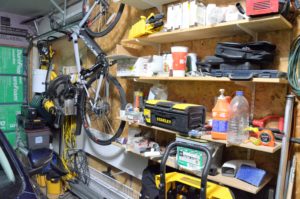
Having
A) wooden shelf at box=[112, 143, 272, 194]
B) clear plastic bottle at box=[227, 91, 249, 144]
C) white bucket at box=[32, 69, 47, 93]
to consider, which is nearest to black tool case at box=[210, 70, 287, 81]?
clear plastic bottle at box=[227, 91, 249, 144]

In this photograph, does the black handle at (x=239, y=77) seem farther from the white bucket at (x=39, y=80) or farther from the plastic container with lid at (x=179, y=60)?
the white bucket at (x=39, y=80)

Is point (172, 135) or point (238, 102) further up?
point (238, 102)

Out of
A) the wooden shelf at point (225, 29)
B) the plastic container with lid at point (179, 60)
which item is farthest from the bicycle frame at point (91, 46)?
the plastic container with lid at point (179, 60)

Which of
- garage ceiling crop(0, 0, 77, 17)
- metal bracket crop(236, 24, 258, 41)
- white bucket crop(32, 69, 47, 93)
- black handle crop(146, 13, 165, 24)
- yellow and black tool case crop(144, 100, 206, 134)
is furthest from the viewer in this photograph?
white bucket crop(32, 69, 47, 93)

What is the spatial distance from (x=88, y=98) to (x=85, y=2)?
1220 millimetres

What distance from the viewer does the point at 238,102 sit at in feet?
5.28

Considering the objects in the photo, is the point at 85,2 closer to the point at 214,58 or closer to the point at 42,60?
the point at 42,60

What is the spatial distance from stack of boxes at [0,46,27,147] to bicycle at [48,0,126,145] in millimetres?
2131

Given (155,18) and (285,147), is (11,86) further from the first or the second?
(285,147)

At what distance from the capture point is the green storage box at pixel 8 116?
453 cm

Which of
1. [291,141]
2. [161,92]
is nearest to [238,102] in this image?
[291,141]

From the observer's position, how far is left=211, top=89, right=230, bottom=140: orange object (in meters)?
1.54

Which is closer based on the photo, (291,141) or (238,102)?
(291,141)

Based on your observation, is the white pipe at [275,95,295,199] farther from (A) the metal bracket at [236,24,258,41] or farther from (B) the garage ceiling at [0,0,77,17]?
(B) the garage ceiling at [0,0,77,17]
